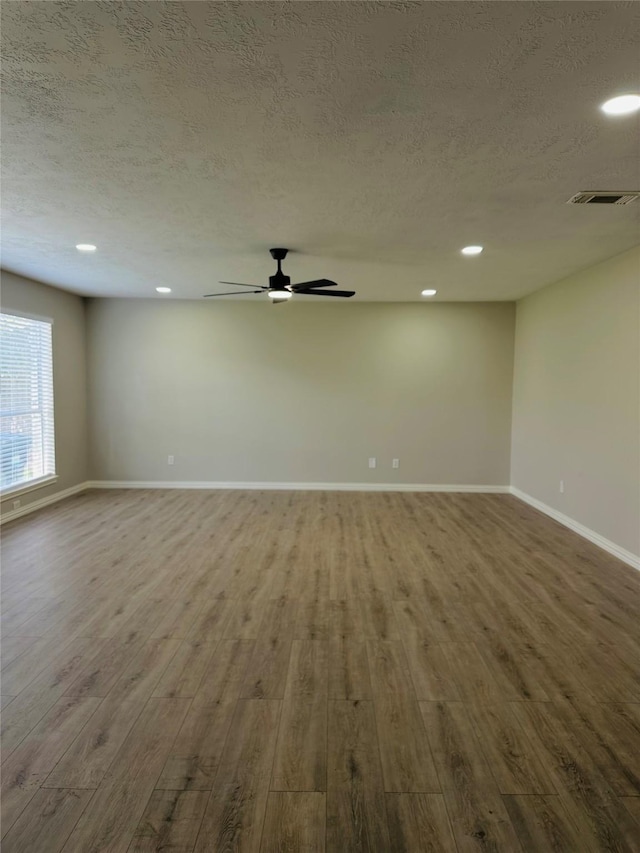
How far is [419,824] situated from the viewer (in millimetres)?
1566

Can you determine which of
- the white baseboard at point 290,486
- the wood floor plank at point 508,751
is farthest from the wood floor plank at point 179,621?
the white baseboard at point 290,486

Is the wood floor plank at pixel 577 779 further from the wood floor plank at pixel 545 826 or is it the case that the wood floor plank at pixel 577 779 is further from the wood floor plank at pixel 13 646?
the wood floor plank at pixel 13 646

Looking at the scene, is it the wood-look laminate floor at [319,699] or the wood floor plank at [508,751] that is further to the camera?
the wood floor plank at [508,751]

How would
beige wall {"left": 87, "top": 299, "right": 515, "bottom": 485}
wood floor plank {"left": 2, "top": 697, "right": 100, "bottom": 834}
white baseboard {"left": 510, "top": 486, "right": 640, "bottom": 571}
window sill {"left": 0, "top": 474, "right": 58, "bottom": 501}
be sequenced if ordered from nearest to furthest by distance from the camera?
wood floor plank {"left": 2, "top": 697, "right": 100, "bottom": 834} < white baseboard {"left": 510, "top": 486, "right": 640, "bottom": 571} < window sill {"left": 0, "top": 474, "right": 58, "bottom": 501} < beige wall {"left": 87, "top": 299, "right": 515, "bottom": 485}

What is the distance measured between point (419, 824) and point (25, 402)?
5467mm

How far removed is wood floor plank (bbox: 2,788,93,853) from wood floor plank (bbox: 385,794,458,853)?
110cm

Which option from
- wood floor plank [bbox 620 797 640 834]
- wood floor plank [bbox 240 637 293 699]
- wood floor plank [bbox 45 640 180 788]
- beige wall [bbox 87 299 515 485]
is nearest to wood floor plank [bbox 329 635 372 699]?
wood floor plank [bbox 240 637 293 699]

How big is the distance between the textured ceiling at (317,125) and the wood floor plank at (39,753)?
104 inches

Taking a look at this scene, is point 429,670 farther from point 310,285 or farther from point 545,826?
point 310,285

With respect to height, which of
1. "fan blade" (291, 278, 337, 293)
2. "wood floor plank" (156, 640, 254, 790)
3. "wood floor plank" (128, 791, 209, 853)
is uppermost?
"fan blade" (291, 278, 337, 293)

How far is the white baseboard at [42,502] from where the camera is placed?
4930 mm

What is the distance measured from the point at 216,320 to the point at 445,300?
322 centimetres

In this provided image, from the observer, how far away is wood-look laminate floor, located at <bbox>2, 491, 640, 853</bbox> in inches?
62.1

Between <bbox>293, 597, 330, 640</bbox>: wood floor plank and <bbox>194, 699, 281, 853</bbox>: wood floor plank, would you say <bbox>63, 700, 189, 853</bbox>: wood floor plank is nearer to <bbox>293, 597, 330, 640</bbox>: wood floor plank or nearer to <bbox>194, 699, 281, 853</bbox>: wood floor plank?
<bbox>194, 699, 281, 853</bbox>: wood floor plank
